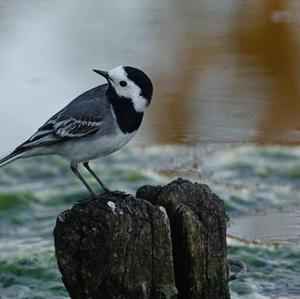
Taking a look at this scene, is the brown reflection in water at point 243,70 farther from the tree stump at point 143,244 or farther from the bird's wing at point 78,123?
the tree stump at point 143,244

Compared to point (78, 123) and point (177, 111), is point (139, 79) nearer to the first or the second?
point (78, 123)

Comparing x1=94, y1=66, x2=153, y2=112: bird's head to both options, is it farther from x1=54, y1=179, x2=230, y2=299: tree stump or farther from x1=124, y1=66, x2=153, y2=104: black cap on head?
x1=54, y1=179, x2=230, y2=299: tree stump

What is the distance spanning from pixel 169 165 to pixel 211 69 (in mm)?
2522

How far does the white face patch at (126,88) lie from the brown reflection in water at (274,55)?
3762mm

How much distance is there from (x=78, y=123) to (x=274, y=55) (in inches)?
237

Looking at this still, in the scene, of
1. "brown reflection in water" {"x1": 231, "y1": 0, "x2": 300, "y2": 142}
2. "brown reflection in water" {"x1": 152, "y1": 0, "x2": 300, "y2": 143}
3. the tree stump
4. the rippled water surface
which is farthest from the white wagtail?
"brown reflection in water" {"x1": 231, "y1": 0, "x2": 300, "y2": 142}

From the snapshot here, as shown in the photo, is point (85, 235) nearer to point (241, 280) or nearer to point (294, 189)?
point (241, 280)

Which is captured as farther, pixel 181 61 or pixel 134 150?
pixel 181 61

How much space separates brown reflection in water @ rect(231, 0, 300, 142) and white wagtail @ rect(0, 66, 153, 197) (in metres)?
3.61

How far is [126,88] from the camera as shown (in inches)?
244

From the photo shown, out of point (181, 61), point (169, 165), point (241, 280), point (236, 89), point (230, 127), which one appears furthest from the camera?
point (181, 61)

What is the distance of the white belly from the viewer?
6.37 m

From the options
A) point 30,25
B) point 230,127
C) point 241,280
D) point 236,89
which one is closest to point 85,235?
point 241,280

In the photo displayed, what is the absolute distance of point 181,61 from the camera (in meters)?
11.9
